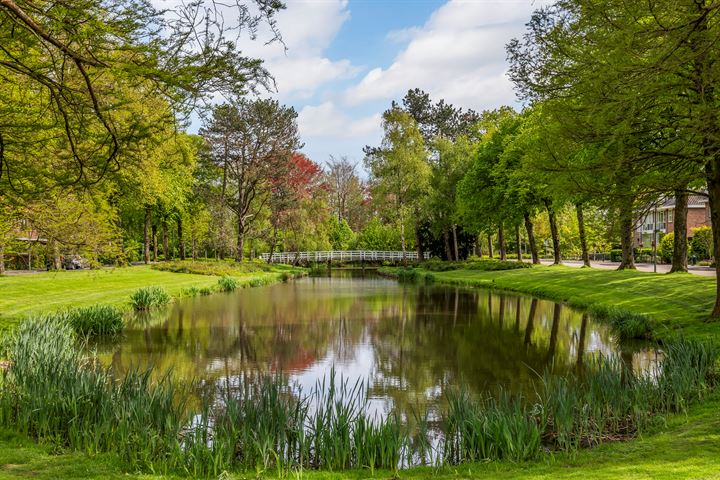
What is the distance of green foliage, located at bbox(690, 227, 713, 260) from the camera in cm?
4188

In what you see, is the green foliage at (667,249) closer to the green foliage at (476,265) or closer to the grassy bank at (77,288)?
the green foliage at (476,265)

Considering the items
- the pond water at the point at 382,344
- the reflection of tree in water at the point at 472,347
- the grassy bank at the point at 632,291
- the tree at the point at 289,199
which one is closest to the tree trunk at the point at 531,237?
the grassy bank at the point at 632,291

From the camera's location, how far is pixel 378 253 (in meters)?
63.0

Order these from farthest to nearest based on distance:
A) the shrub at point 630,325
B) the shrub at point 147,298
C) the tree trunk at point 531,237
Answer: the tree trunk at point 531,237 < the shrub at point 147,298 < the shrub at point 630,325

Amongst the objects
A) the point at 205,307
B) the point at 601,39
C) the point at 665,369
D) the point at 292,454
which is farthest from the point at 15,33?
the point at 205,307

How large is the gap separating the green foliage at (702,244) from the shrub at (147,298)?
37164 millimetres

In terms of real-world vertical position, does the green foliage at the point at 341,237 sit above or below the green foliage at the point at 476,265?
above

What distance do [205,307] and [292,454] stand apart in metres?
19.2

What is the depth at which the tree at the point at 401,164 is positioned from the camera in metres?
48.5

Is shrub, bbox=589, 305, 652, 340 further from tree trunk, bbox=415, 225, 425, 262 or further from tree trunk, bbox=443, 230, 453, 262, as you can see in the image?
tree trunk, bbox=415, 225, 425, 262

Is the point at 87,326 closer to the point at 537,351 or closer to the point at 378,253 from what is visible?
the point at 537,351

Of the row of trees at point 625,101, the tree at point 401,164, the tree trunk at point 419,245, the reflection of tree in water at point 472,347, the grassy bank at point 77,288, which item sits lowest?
the reflection of tree in water at point 472,347

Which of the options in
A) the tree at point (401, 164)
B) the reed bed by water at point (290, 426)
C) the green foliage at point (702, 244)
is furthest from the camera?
the tree at point (401, 164)

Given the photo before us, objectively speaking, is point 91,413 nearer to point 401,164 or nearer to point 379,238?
point 401,164
